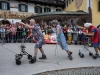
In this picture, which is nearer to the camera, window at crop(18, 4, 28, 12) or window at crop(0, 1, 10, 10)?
window at crop(0, 1, 10, 10)

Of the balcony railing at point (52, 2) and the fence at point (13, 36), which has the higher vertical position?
the balcony railing at point (52, 2)

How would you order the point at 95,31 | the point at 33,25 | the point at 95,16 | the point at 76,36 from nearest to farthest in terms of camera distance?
the point at 33,25 < the point at 95,31 < the point at 76,36 < the point at 95,16

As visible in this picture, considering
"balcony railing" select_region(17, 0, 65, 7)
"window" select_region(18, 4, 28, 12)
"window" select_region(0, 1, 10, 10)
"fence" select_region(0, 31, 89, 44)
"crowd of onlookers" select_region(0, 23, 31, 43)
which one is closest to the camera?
"fence" select_region(0, 31, 89, 44)

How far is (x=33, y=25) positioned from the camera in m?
5.91

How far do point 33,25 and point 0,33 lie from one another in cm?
788

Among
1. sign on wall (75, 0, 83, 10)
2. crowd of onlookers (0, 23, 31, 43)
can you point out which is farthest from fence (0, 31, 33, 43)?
sign on wall (75, 0, 83, 10)

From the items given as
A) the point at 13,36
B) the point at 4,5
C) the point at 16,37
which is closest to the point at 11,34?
the point at 13,36

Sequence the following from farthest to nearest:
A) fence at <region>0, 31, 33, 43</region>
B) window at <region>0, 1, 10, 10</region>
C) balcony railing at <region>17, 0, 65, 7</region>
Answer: balcony railing at <region>17, 0, 65, 7</region>, window at <region>0, 1, 10, 10</region>, fence at <region>0, 31, 33, 43</region>

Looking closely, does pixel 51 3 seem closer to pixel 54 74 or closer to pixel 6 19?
pixel 6 19

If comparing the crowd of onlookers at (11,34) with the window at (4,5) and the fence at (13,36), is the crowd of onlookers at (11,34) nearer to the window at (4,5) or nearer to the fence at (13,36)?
the fence at (13,36)

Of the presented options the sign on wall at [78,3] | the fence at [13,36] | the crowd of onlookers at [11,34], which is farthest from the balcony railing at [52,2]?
the fence at [13,36]

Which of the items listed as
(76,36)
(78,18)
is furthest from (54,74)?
(78,18)

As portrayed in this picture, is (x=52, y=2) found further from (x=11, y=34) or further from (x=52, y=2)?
(x=11, y=34)

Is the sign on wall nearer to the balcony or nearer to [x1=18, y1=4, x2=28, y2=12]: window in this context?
the balcony
